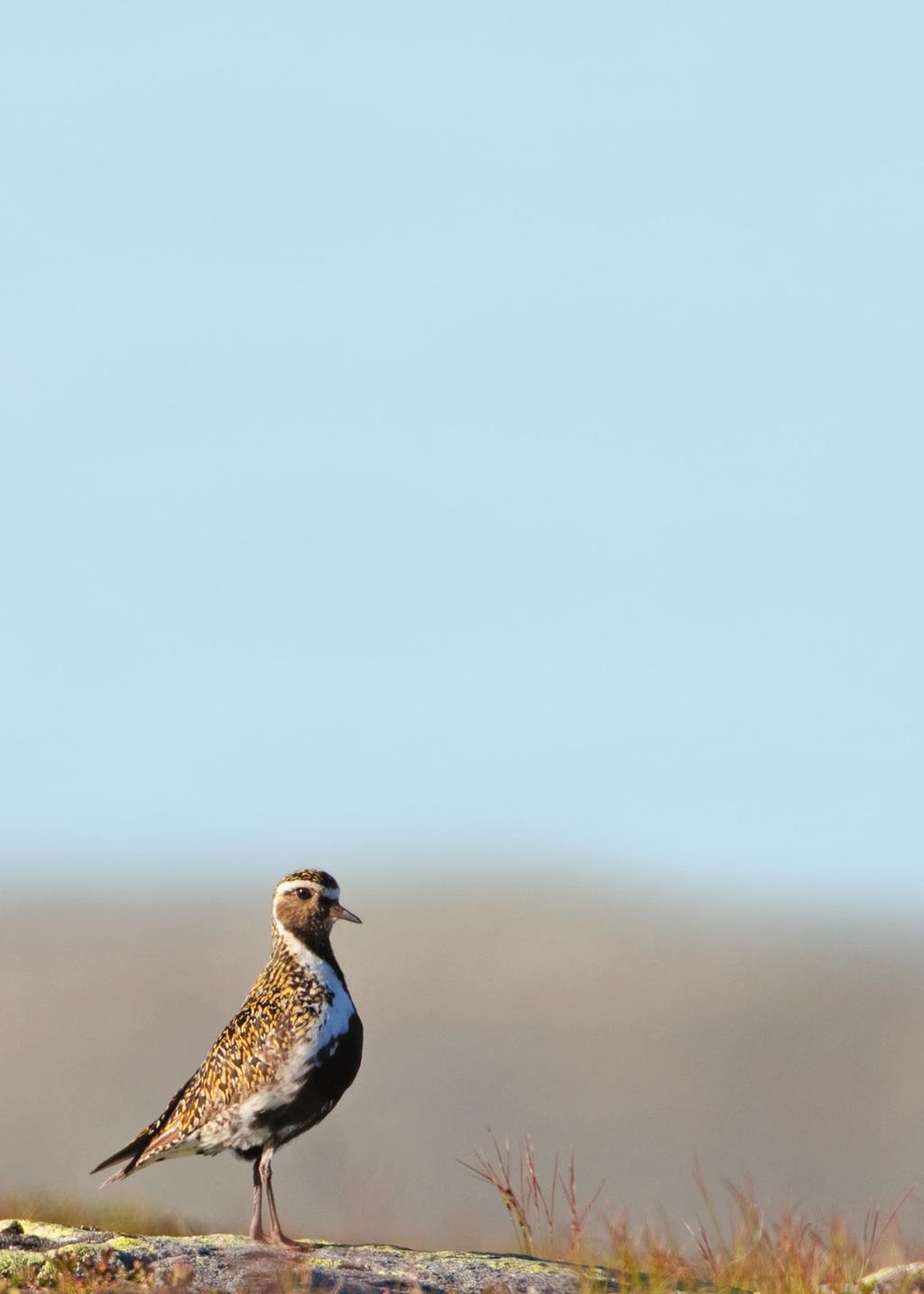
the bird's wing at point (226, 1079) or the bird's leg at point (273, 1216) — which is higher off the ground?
the bird's wing at point (226, 1079)

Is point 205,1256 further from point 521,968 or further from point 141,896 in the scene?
point 141,896

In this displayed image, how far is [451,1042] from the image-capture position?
86.5 ft

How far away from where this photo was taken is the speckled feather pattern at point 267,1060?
378 inches

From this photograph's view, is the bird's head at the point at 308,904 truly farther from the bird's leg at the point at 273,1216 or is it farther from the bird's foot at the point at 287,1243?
the bird's foot at the point at 287,1243

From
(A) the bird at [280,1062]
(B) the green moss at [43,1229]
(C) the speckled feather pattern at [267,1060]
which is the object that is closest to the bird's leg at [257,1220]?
(A) the bird at [280,1062]

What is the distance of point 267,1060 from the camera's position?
9641mm

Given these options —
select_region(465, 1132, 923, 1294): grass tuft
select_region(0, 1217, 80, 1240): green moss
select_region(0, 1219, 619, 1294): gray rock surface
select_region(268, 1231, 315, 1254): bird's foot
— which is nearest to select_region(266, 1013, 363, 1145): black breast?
select_region(268, 1231, 315, 1254): bird's foot

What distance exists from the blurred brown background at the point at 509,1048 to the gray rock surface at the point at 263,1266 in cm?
797

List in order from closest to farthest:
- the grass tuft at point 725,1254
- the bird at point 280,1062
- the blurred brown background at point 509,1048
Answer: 1. the grass tuft at point 725,1254
2. the bird at point 280,1062
3. the blurred brown background at point 509,1048

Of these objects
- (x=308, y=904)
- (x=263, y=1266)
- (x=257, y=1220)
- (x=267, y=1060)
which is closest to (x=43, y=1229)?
(x=257, y=1220)

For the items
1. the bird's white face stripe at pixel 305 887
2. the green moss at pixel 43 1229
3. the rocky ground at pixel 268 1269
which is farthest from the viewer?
the bird's white face stripe at pixel 305 887

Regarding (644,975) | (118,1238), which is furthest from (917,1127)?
(118,1238)

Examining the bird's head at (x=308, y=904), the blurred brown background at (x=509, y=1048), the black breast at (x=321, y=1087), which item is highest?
the bird's head at (x=308, y=904)

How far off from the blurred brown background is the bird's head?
7756mm
